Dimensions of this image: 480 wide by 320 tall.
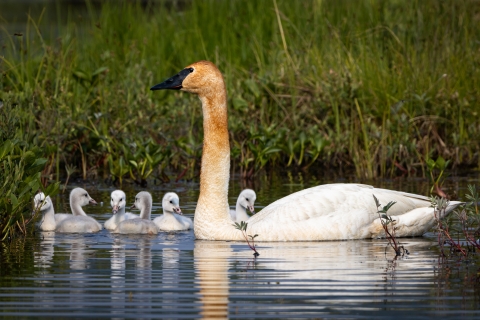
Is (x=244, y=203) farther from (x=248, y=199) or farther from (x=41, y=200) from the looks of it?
(x=41, y=200)

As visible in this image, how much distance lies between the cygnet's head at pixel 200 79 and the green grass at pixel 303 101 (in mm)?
3109

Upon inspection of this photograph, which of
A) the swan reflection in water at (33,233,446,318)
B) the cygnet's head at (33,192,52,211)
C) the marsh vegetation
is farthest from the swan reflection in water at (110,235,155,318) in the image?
the marsh vegetation

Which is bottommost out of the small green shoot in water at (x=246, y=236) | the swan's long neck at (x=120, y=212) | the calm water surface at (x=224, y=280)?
the calm water surface at (x=224, y=280)

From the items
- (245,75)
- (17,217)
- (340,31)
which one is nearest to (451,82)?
(340,31)

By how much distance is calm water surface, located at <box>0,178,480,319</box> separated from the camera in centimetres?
670

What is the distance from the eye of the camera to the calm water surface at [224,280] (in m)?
6.70

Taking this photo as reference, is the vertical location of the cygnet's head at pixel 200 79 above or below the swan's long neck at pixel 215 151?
above

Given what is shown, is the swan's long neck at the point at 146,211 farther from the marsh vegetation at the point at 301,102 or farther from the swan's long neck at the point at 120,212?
the marsh vegetation at the point at 301,102

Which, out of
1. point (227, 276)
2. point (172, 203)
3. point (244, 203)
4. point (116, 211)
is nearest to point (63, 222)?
point (116, 211)

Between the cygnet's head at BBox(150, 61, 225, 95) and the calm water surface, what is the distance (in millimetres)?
1334

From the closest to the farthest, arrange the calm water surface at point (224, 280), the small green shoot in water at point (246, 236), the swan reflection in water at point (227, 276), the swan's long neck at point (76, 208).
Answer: the calm water surface at point (224, 280) < the swan reflection in water at point (227, 276) < the small green shoot in water at point (246, 236) < the swan's long neck at point (76, 208)

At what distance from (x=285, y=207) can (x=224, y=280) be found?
2.21 metres

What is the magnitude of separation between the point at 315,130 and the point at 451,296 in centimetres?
762

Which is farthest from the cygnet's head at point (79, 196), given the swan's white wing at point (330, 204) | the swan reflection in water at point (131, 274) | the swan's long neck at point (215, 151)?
the swan's white wing at point (330, 204)
